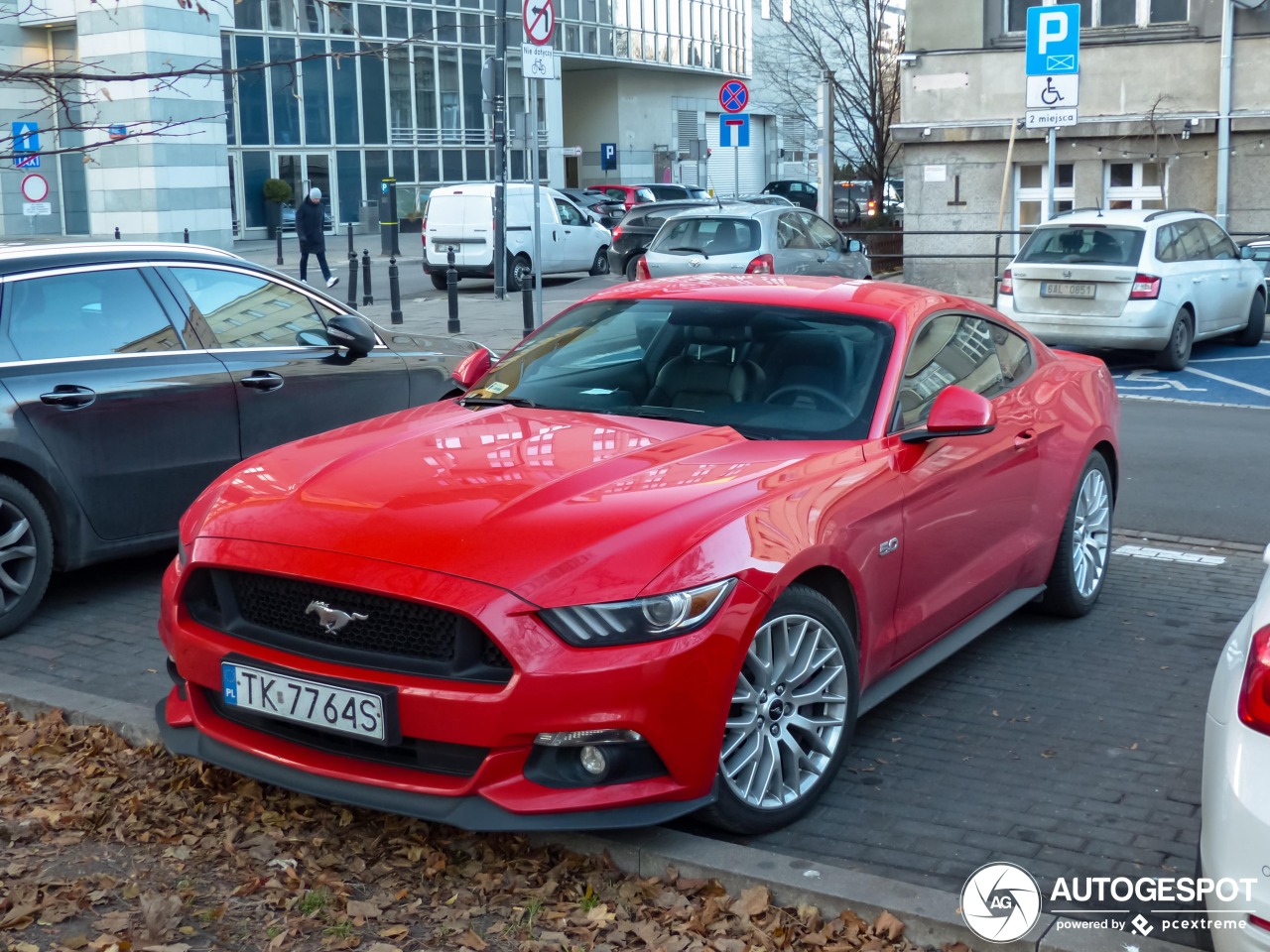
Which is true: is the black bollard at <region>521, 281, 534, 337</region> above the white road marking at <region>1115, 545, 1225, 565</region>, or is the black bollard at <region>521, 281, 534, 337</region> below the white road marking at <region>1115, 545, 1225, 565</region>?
above

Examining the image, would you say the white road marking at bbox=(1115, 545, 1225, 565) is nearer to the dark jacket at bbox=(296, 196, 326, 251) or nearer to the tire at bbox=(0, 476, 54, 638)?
the tire at bbox=(0, 476, 54, 638)

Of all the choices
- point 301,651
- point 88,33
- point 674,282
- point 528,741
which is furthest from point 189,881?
point 88,33

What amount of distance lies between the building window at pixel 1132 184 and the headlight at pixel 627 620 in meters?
24.5

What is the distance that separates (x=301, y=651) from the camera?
405 centimetres

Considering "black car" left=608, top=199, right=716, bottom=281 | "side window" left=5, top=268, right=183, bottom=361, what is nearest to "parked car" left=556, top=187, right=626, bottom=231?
"black car" left=608, top=199, right=716, bottom=281

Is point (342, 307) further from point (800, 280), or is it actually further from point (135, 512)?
point (800, 280)

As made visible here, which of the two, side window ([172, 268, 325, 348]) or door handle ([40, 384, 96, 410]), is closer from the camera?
door handle ([40, 384, 96, 410])

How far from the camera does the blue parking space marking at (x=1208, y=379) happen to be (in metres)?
14.2

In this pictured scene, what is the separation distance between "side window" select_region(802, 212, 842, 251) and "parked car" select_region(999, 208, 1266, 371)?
311 cm

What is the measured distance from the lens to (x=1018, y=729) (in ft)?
17.1

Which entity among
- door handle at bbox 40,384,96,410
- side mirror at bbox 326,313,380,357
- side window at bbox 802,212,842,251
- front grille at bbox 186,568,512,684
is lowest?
front grille at bbox 186,568,512,684

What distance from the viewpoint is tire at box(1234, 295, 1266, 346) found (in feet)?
58.9

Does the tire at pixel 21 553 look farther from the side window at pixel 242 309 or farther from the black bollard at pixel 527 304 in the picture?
the black bollard at pixel 527 304

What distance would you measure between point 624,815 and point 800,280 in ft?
9.30
